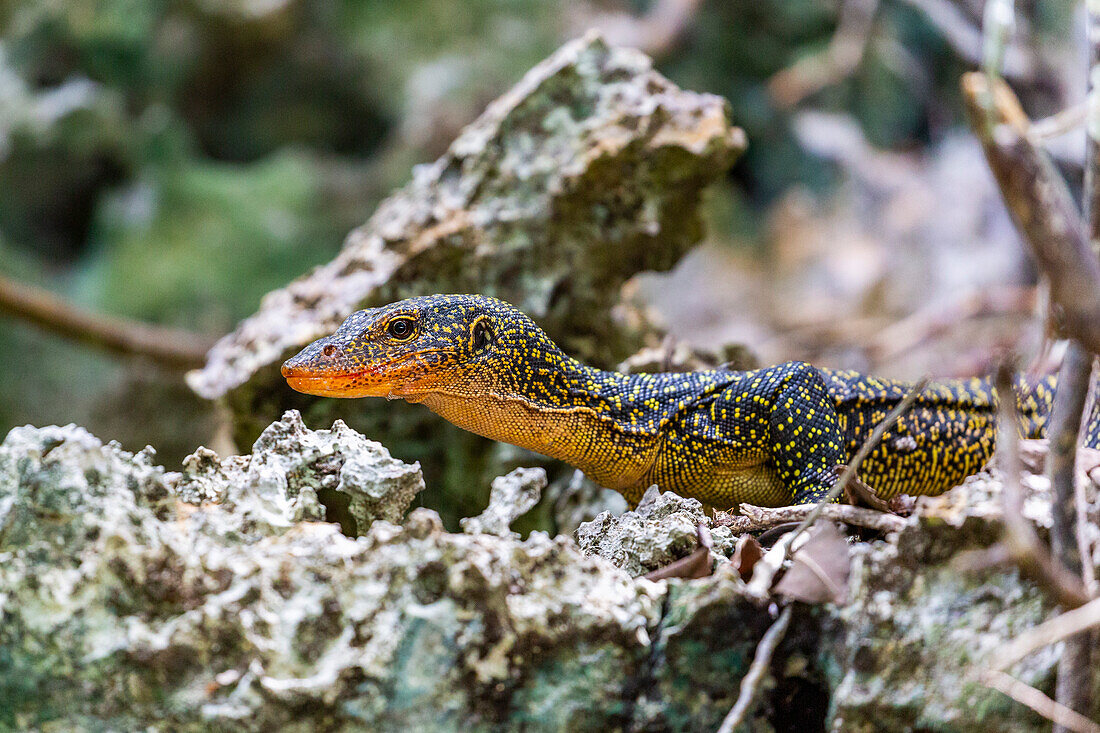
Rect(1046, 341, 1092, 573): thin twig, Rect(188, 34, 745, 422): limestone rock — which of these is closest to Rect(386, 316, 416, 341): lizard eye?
Rect(188, 34, 745, 422): limestone rock

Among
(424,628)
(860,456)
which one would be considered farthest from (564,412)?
(424,628)

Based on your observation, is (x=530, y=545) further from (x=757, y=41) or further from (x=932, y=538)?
(x=757, y=41)

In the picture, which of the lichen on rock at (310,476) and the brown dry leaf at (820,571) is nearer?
the brown dry leaf at (820,571)

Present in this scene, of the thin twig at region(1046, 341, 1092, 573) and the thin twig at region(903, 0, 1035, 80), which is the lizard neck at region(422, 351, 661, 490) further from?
the thin twig at region(903, 0, 1035, 80)

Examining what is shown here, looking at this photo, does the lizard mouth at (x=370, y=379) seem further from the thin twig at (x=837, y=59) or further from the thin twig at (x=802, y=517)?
the thin twig at (x=837, y=59)

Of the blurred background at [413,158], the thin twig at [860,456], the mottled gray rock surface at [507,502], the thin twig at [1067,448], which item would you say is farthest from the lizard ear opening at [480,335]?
the blurred background at [413,158]

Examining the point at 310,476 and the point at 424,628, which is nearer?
the point at 424,628

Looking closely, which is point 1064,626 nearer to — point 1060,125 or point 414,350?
point 1060,125
